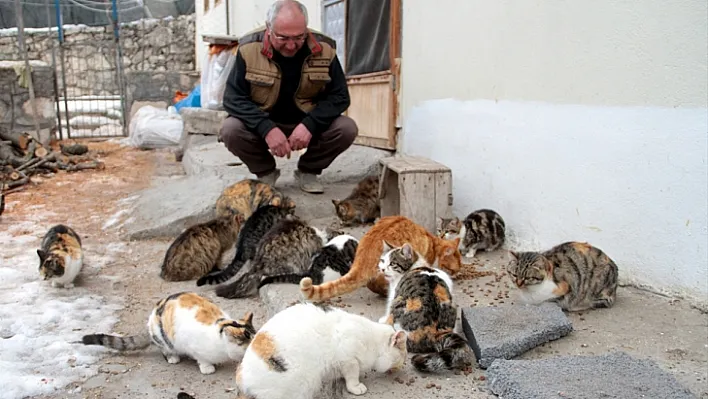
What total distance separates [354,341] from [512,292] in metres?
1.49

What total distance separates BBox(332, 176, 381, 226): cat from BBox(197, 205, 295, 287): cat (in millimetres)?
639

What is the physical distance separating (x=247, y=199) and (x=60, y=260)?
1558 mm

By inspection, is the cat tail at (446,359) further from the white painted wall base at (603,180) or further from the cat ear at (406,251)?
the white painted wall base at (603,180)

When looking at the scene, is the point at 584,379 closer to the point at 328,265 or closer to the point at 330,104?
the point at 328,265

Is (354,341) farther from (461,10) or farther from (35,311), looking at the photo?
(461,10)

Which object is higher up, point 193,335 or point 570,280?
point 570,280

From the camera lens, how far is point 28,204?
6598mm

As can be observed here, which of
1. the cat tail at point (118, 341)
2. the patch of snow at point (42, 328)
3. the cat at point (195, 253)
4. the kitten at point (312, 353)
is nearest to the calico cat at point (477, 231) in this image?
the cat at point (195, 253)

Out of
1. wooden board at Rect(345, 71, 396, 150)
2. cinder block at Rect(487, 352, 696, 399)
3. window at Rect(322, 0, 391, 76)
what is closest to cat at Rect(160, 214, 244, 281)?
cinder block at Rect(487, 352, 696, 399)

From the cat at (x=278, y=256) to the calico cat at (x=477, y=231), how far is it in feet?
3.11

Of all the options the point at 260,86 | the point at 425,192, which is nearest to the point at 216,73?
the point at 260,86

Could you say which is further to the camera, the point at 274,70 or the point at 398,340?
the point at 274,70

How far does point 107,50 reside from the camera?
1683 cm

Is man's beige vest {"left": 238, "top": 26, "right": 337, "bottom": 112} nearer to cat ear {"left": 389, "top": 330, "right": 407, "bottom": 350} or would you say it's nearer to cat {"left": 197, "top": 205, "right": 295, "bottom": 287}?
cat {"left": 197, "top": 205, "right": 295, "bottom": 287}
